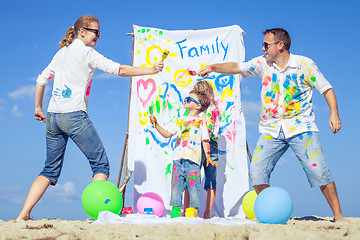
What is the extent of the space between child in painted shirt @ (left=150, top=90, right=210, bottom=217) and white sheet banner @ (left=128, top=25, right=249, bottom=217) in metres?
0.83

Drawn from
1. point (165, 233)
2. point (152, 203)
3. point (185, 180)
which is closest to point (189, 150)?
point (185, 180)

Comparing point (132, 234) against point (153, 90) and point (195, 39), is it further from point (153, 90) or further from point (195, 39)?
point (195, 39)

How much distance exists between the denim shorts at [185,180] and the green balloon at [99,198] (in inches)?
28.9

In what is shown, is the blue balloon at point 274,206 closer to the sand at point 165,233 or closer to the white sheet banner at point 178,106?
the sand at point 165,233

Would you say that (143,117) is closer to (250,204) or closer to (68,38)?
(68,38)

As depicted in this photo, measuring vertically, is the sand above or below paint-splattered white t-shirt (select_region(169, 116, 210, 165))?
below

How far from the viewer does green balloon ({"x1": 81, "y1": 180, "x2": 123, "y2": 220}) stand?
398cm

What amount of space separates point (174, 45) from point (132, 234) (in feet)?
11.6

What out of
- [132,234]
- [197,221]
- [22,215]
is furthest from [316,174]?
[22,215]

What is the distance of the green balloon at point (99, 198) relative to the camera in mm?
3982

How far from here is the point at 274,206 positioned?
147 inches

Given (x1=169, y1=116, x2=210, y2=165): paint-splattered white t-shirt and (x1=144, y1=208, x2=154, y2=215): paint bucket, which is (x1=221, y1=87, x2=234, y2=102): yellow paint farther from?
(x1=144, y1=208, x2=154, y2=215): paint bucket

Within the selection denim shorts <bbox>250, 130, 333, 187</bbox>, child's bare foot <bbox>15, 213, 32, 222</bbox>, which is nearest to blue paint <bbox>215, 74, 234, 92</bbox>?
denim shorts <bbox>250, 130, 333, 187</bbox>

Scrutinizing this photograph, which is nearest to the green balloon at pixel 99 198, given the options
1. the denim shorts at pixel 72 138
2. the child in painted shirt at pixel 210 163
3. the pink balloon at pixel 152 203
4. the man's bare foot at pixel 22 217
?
the denim shorts at pixel 72 138
